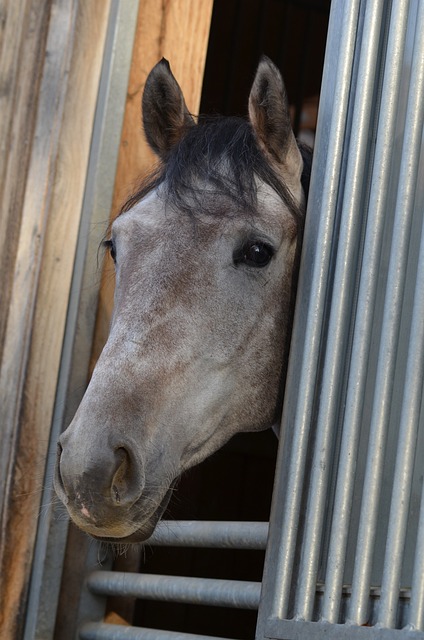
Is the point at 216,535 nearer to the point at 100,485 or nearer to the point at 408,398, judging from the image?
the point at 100,485

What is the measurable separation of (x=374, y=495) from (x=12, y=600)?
1589mm

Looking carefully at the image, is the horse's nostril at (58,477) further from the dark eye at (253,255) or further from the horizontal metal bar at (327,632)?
the dark eye at (253,255)

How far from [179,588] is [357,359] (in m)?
1.00

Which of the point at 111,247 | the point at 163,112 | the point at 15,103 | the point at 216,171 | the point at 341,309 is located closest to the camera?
the point at 341,309

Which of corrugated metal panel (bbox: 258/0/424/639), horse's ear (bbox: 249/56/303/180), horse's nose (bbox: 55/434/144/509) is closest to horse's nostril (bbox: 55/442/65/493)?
horse's nose (bbox: 55/434/144/509)

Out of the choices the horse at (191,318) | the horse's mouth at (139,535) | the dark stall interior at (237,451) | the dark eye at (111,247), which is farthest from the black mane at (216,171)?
the dark stall interior at (237,451)

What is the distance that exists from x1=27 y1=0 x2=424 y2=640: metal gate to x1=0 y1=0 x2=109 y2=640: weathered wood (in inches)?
46.1

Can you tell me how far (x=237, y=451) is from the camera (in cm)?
565

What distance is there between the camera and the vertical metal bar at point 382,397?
6.56ft

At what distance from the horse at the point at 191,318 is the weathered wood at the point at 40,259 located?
64cm

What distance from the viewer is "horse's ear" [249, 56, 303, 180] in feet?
8.29

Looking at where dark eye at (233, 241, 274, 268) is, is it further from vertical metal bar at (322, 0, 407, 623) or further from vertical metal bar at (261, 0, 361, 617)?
vertical metal bar at (322, 0, 407, 623)

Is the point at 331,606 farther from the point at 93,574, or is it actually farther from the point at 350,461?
the point at 93,574

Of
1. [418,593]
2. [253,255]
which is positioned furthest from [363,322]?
[418,593]
